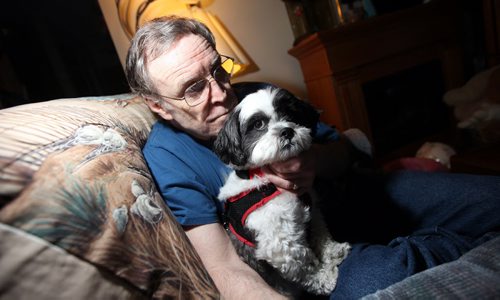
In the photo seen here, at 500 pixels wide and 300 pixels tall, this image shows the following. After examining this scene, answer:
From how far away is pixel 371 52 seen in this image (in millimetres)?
2320

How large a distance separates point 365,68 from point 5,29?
2.68m

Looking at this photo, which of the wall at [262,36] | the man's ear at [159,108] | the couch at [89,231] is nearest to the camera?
the couch at [89,231]

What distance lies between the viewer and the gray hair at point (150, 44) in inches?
41.6

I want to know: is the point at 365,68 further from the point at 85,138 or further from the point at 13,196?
the point at 13,196

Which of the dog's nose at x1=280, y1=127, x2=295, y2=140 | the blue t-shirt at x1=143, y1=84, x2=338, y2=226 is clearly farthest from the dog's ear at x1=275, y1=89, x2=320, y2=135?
the blue t-shirt at x1=143, y1=84, x2=338, y2=226

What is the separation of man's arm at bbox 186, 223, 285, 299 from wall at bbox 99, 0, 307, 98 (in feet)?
6.42

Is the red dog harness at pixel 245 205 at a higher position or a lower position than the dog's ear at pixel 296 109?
lower

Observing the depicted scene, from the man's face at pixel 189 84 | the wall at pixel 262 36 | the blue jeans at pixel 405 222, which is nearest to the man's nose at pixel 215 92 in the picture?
the man's face at pixel 189 84

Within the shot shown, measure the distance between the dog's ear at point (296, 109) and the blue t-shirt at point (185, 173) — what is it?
0.33 metres

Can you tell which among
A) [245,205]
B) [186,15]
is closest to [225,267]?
[245,205]

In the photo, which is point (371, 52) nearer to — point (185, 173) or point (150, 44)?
point (150, 44)

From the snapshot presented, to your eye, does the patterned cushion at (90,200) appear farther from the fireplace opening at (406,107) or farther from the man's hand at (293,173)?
Result: the fireplace opening at (406,107)

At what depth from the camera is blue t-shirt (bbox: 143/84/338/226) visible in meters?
0.92

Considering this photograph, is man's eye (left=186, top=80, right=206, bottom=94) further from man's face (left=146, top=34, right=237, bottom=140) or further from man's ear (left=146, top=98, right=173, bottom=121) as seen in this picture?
man's ear (left=146, top=98, right=173, bottom=121)
